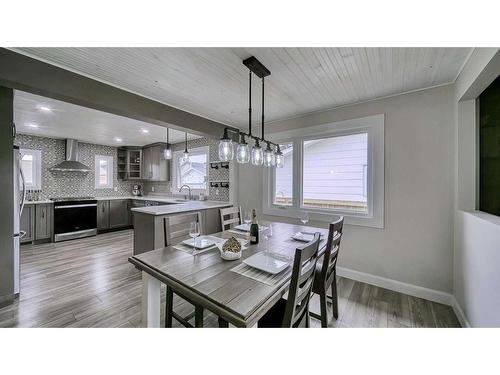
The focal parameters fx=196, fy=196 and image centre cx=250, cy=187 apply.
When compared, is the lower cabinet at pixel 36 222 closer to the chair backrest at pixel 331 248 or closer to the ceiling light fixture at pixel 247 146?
the ceiling light fixture at pixel 247 146

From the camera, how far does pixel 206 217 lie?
3.41 meters

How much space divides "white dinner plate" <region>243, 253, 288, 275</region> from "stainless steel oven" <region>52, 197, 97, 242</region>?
16.2 ft

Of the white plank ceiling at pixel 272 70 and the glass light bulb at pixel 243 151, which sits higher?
the white plank ceiling at pixel 272 70

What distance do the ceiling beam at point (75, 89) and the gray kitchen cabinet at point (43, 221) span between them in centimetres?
359

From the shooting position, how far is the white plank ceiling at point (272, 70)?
1.55 metres

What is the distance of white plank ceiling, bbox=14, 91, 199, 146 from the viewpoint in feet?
8.77

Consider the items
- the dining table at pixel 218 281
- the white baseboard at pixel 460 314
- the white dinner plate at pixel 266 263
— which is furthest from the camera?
the white baseboard at pixel 460 314

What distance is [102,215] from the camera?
4.88m

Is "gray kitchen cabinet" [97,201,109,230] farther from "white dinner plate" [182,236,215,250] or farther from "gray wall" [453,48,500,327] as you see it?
"gray wall" [453,48,500,327]

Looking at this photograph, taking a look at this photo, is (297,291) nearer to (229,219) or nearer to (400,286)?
(229,219)

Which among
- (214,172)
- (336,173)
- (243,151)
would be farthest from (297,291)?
(214,172)

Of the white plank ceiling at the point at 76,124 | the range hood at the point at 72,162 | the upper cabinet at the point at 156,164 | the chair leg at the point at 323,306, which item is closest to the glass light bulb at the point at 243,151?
the chair leg at the point at 323,306

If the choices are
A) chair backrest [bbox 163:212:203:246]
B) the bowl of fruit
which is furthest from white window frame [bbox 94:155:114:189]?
the bowl of fruit
